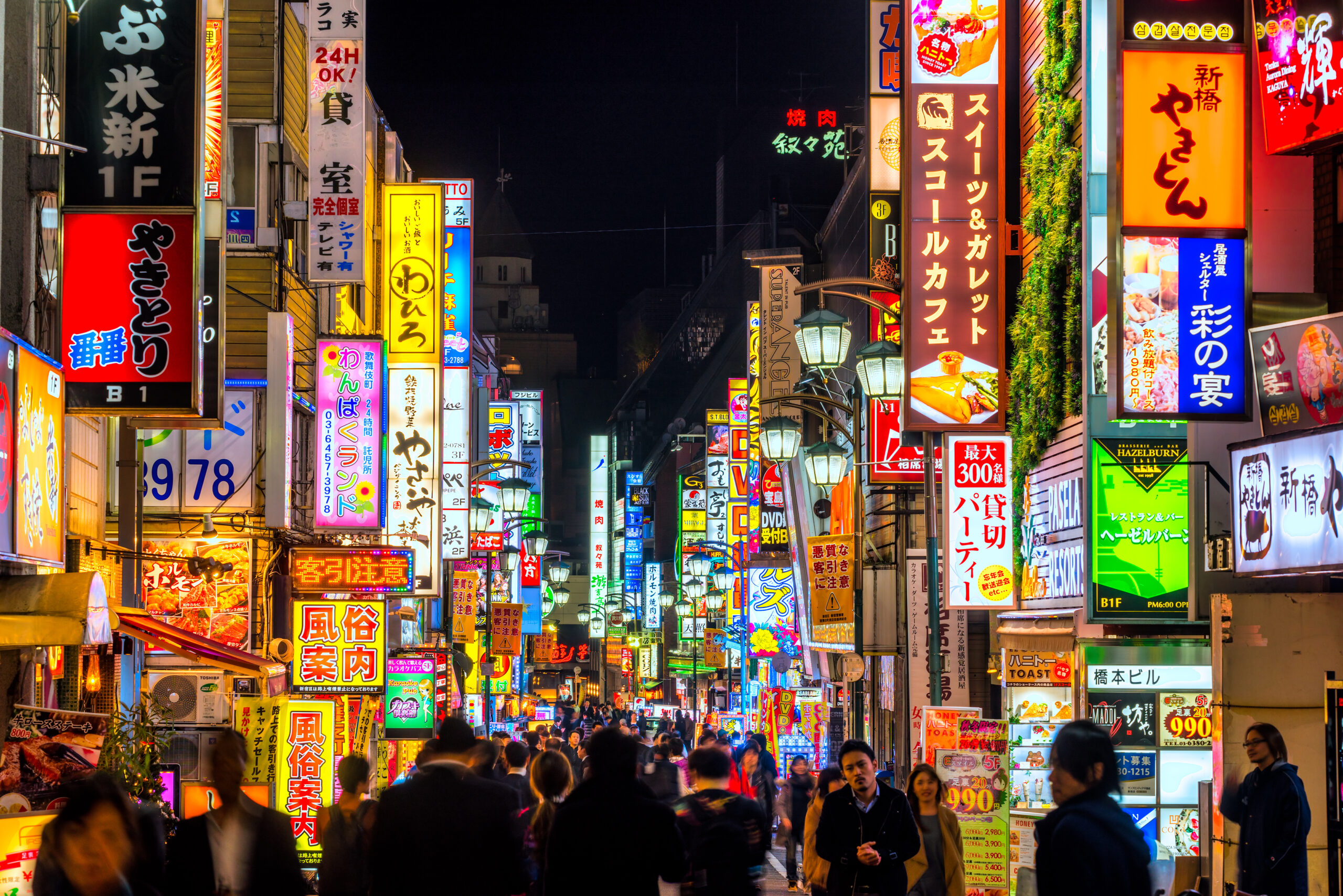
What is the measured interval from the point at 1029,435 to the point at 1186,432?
3.78 metres

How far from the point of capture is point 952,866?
37.0 ft

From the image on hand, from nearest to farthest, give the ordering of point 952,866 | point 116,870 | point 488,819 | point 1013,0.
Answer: point 116,870
point 488,819
point 952,866
point 1013,0

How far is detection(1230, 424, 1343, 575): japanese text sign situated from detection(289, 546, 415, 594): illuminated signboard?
12.2 metres

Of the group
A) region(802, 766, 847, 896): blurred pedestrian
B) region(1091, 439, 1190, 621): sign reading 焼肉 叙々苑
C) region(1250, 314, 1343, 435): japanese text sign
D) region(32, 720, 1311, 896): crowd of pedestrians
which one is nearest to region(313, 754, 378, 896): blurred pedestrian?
region(32, 720, 1311, 896): crowd of pedestrians

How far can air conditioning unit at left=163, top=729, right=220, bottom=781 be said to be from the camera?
1709 centimetres

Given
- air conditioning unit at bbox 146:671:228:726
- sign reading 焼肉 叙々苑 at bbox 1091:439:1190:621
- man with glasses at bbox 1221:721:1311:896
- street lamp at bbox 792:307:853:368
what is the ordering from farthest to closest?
air conditioning unit at bbox 146:671:228:726 → street lamp at bbox 792:307:853:368 → sign reading 焼肉 叙々苑 at bbox 1091:439:1190:621 → man with glasses at bbox 1221:721:1311:896

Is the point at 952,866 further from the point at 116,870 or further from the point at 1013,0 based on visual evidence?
the point at 1013,0

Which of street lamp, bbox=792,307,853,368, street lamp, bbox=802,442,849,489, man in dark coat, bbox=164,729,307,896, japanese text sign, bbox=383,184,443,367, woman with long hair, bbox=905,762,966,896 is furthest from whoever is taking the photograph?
japanese text sign, bbox=383,184,443,367

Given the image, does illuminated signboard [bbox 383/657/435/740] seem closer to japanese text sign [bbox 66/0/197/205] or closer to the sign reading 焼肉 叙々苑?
the sign reading 焼肉 叙々苑

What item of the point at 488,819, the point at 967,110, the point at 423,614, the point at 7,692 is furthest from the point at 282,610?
the point at 423,614

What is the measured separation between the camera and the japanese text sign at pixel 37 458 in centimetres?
1180

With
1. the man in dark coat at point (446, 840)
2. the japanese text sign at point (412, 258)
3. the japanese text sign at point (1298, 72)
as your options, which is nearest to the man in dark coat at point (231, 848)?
the man in dark coat at point (446, 840)

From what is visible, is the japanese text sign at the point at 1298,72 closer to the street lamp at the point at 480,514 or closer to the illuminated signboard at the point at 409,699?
the illuminated signboard at the point at 409,699

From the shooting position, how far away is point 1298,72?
474 inches
